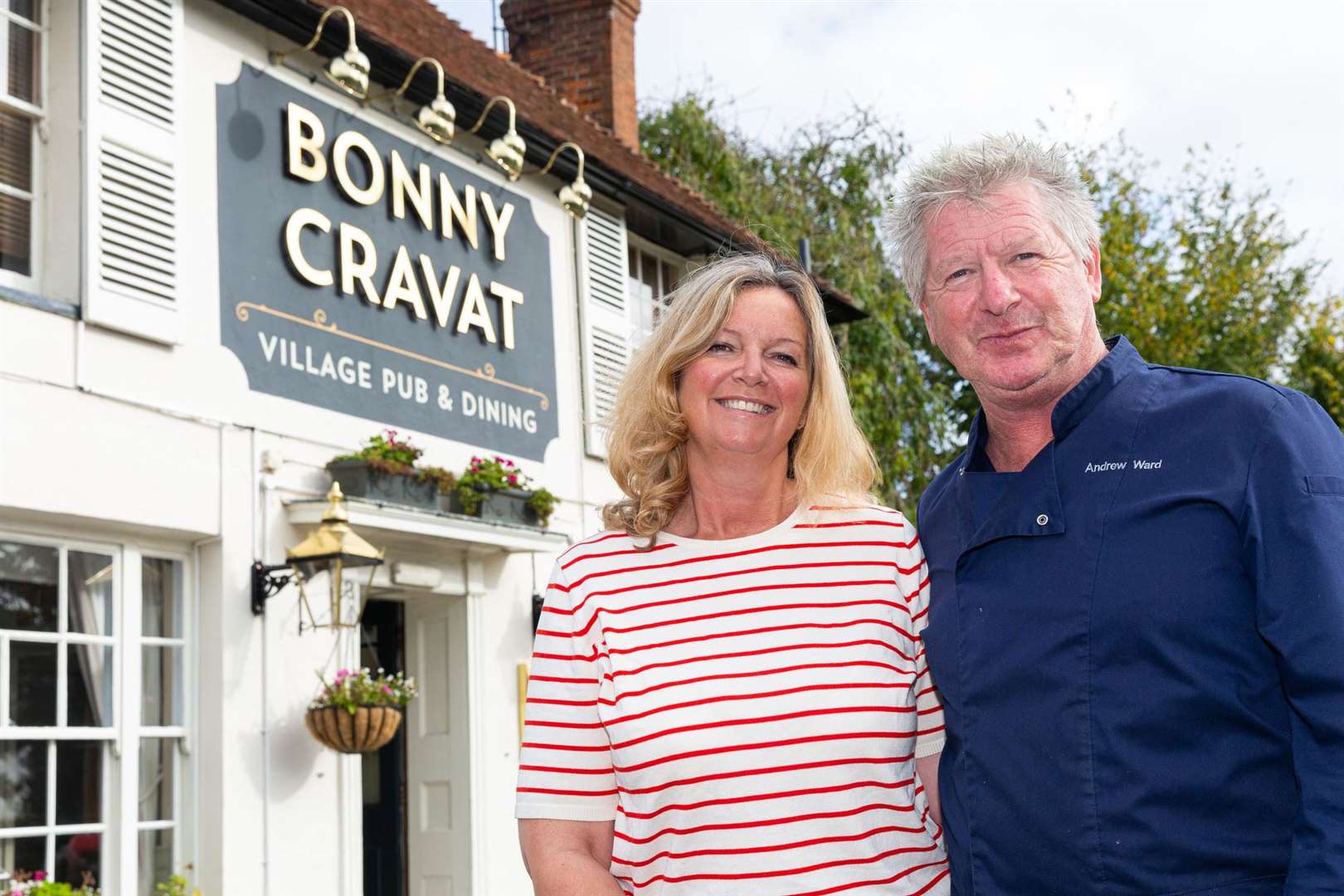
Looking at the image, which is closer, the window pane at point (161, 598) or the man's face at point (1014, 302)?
the man's face at point (1014, 302)

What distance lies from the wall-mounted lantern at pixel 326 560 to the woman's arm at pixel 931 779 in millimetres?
4751

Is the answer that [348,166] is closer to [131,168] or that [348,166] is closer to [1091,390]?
[131,168]

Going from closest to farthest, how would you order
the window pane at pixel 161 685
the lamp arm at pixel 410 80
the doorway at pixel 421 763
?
the window pane at pixel 161 685 → the lamp arm at pixel 410 80 → the doorway at pixel 421 763

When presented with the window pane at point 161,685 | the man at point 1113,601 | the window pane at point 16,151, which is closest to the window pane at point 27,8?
the window pane at point 16,151

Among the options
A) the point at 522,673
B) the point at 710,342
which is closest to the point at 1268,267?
the point at 522,673

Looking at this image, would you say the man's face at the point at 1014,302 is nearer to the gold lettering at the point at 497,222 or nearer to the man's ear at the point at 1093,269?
the man's ear at the point at 1093,269

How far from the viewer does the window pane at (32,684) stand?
589cm

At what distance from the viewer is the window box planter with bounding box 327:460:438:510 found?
23.9ft

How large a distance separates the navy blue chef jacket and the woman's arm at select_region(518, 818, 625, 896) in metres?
0.60

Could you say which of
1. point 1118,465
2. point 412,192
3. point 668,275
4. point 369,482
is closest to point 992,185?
point 1118,465

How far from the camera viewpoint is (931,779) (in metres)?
2.30

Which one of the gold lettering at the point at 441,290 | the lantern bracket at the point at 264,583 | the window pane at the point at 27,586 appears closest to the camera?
the window pane at the point at 27,586

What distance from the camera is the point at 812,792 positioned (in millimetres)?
2207

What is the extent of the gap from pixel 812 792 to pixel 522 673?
6696mm
